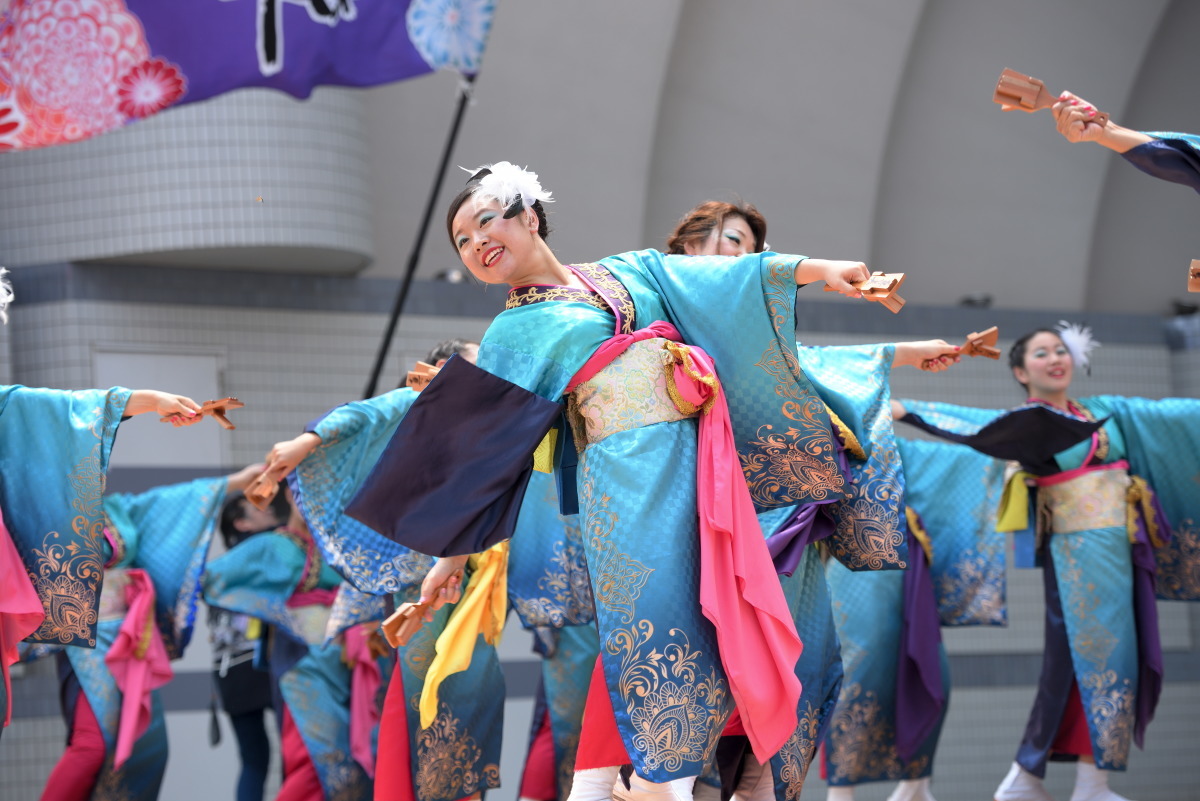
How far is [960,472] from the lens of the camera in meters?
5.11

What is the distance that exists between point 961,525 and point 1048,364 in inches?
27.0

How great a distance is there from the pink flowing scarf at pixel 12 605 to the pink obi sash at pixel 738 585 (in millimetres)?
1665

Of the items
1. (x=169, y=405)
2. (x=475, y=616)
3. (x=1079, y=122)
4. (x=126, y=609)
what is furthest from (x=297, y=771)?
(x=1079, y=122)

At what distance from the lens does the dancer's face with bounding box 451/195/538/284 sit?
2.87m

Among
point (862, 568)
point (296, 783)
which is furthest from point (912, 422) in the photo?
point (296, 783)

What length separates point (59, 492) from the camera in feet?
12.0

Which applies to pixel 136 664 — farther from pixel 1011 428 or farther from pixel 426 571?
pixel 1011 428

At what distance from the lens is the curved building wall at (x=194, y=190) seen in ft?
19.1

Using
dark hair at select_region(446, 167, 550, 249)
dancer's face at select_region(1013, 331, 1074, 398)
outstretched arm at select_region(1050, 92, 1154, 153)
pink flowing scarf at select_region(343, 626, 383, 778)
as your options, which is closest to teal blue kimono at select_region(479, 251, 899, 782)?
dark hair at select_region(446, 167, 550, 249)

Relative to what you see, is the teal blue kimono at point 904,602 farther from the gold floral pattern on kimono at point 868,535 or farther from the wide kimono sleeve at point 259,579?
the wide kimono sleeve at point 259,579

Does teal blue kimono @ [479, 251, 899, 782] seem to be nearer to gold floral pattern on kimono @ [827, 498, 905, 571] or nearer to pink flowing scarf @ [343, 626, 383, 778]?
gold floral pattern on kimono @ [827, 498, 905, 571]

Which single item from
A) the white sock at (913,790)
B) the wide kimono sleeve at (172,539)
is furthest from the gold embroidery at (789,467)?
the wide kimono sleeve at (172,539)

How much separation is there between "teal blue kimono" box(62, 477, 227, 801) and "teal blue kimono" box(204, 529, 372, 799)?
0.13 metres

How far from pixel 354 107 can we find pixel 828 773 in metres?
3.58
